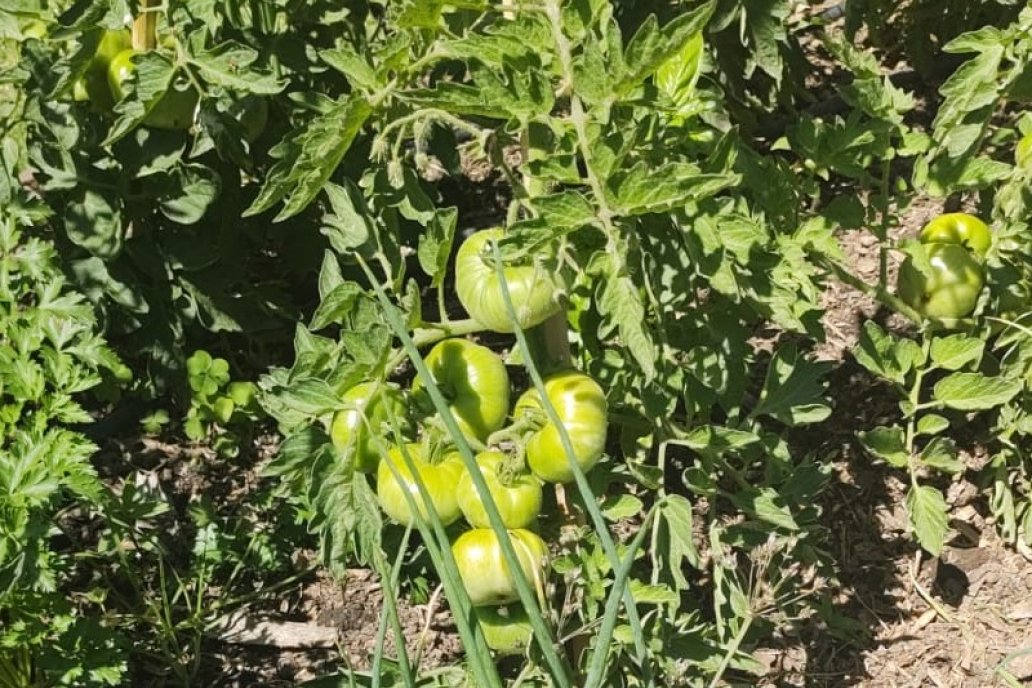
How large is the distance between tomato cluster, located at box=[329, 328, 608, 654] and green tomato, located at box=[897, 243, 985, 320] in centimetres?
82

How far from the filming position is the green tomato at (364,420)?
5.33 ft

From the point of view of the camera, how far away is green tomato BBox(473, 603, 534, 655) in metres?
1.74

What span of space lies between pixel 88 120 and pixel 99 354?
52 cm

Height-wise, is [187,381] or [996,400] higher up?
[187,381]

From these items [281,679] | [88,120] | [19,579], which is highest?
[88,120]

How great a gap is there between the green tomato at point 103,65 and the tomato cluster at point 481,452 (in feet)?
2.96

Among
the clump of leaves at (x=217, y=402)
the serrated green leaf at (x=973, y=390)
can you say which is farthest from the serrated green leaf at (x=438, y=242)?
the clump of leaves at (x=217, y=402)

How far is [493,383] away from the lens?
1696mm

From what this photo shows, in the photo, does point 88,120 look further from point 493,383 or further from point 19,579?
point 493,383

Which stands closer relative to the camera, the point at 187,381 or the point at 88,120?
the point at 88,120

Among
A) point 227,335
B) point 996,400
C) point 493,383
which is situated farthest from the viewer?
point 227,335

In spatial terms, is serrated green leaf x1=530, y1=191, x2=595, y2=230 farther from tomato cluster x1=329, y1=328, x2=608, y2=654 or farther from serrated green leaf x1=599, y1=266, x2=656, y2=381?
tomato cluster x1=329, y1=328, x2=608, y2=654

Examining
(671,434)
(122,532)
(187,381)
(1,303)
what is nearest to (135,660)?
(122,532)

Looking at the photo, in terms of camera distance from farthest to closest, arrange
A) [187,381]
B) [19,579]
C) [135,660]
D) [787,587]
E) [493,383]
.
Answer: [187,381] < [135,660] < [787,587] < [19,579] < [493,383]
